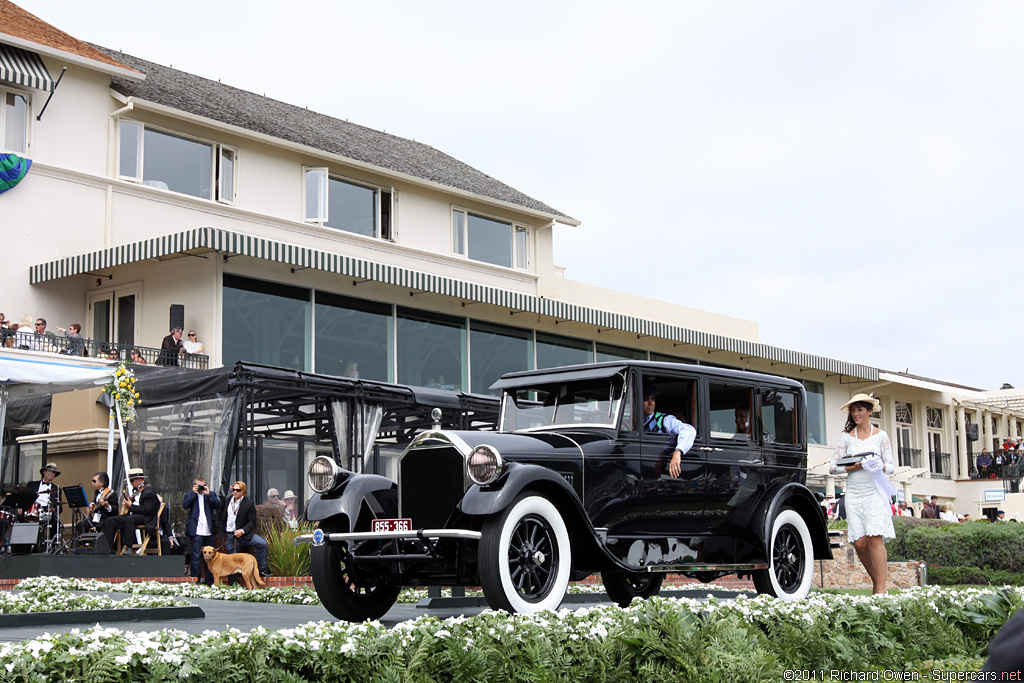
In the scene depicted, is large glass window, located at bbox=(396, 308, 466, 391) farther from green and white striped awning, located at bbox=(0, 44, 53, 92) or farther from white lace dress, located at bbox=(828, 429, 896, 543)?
white lace dress, located at bbox=(828, 429, 896, 543)

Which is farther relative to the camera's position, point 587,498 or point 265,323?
point 265,323

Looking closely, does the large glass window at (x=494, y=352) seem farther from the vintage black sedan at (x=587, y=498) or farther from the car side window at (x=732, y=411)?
the vintage black sedan at (x=587, y=498)

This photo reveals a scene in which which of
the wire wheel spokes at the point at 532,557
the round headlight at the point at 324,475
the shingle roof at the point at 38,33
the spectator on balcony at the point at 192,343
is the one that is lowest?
the wire wheel spokes at the point at 532,557

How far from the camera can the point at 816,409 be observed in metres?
38.4

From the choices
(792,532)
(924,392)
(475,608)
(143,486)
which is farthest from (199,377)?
(924,392)

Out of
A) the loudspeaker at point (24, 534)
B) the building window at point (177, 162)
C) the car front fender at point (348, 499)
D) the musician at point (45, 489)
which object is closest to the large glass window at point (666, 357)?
the building window at point (177, 162)

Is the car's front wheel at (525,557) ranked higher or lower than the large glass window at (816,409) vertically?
lower

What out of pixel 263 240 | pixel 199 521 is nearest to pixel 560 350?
pixel 263 240

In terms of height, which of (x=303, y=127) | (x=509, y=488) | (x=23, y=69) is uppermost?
(x=303, y=127)

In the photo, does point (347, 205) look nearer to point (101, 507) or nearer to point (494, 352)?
point (494, 352)

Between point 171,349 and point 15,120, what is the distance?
6701 millimetres

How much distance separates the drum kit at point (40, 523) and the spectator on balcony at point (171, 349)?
3644 millimetres

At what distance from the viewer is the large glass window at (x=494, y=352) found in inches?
1109

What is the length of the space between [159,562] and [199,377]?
3.13 meters
